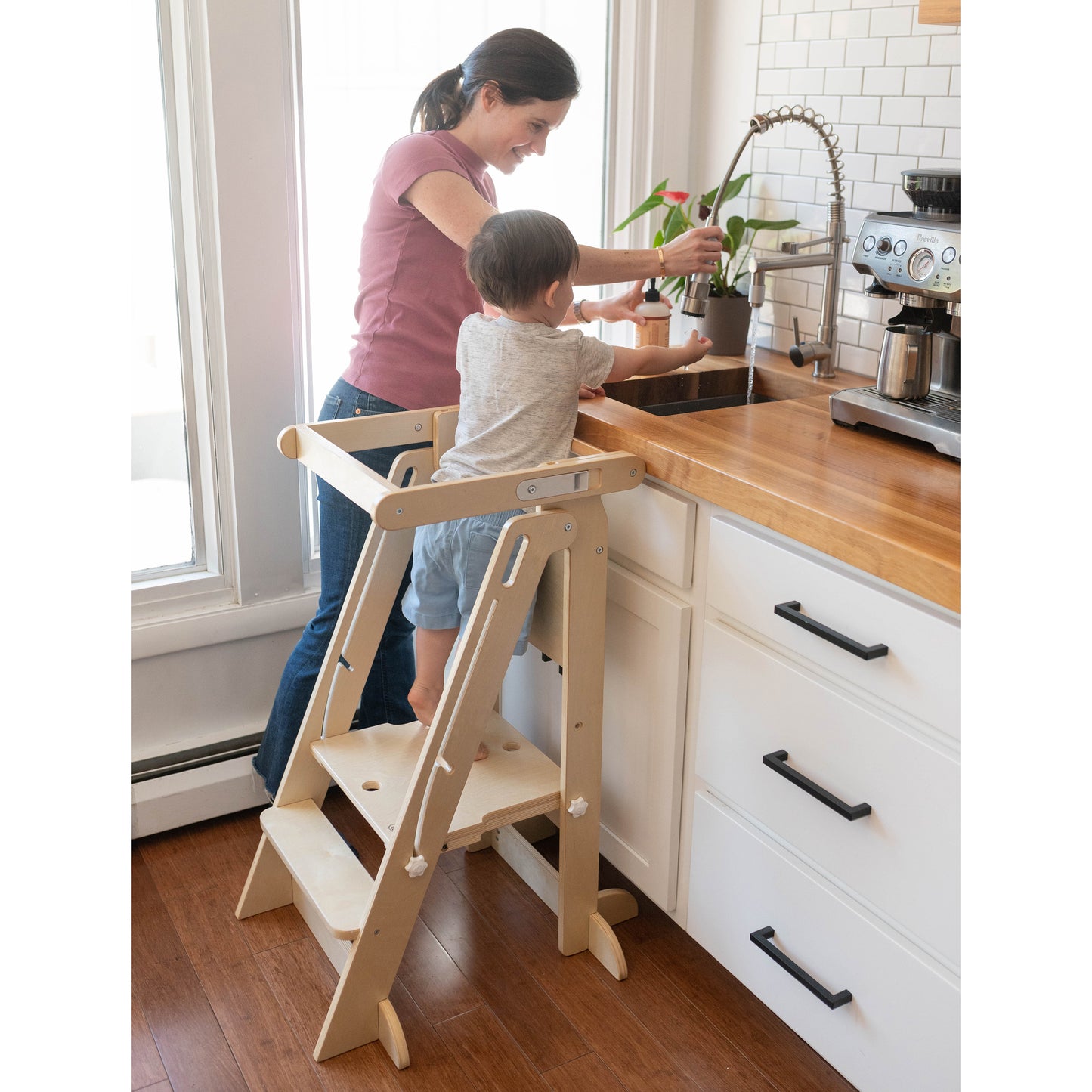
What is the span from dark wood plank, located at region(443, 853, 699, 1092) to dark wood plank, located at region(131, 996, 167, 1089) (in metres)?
0.58

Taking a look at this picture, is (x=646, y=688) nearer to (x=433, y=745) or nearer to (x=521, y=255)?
(x=433, y=745)

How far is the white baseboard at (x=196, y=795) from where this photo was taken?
A: 7.19 feet

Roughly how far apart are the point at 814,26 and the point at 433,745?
154 centimetres

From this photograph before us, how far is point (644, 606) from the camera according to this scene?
172 cm

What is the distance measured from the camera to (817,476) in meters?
1.50

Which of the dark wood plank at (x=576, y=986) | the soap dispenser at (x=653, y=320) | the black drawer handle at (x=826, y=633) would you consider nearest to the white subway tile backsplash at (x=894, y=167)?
the soap dispenser at (x=653, y=320)

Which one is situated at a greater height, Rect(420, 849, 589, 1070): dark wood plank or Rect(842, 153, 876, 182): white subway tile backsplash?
Rect(842, 153, 876, 182): white subway tile backsplash

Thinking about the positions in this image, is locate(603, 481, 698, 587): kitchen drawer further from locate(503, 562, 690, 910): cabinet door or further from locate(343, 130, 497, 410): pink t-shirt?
locate(343, 130, 497, 410): pink t-shirt

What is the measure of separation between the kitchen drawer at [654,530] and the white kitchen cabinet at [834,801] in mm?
48

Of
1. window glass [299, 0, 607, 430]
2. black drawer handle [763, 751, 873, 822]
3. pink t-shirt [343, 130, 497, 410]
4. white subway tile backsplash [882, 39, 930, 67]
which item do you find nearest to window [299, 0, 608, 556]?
window glass [299, 0, 607, 430]

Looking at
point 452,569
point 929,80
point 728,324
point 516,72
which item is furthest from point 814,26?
point 452,569

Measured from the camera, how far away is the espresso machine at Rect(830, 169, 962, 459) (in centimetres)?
158

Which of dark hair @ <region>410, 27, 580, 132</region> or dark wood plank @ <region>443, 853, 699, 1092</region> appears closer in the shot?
dark wood plank @ <region>443, 853, 699, 1092</region>

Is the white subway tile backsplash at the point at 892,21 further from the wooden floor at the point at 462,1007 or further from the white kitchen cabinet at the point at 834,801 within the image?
the wooden floor at the point at 462,1007
